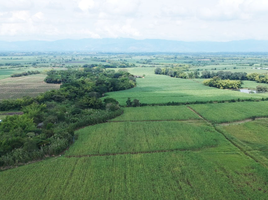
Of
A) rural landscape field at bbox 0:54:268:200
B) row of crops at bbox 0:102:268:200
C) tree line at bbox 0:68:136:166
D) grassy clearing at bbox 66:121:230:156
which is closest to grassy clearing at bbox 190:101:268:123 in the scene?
rural landscape field at bbox 0:54:268:200

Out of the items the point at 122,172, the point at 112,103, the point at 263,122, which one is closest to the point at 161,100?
the point at 112,103

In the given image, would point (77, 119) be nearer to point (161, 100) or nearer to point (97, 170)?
point (97, 170)

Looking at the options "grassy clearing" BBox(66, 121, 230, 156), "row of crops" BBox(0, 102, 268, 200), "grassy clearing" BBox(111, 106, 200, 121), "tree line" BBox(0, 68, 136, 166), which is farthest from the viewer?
"grassy clearing" BBox(111, 106, 200, 121)

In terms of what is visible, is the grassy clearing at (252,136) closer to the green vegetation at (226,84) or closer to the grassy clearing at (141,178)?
the grassy clearing at (141,178)

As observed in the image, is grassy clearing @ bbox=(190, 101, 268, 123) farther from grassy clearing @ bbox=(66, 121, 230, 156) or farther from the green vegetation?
the green vegetation


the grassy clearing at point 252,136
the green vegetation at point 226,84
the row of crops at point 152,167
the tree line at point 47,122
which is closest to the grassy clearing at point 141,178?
the row of crops at point 152,167

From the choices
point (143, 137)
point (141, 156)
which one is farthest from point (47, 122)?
point (141, 156)
